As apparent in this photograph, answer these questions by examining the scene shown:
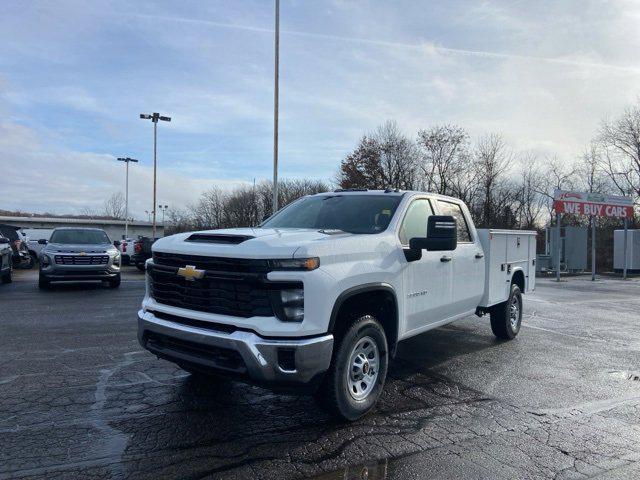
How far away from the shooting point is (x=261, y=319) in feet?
12.5

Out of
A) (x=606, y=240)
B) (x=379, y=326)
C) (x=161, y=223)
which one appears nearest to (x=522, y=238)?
(x=379, y=326)

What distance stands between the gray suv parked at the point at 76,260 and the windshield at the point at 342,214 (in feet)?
30.9

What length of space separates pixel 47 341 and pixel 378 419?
5142 mm

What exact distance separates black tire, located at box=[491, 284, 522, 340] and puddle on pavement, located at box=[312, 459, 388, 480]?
15.8ft

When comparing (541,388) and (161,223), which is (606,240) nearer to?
(541,388)

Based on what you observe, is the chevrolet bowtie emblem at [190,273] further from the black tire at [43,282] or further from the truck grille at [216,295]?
the black tire at [43,282]

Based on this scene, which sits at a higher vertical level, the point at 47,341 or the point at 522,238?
the point at 522,238

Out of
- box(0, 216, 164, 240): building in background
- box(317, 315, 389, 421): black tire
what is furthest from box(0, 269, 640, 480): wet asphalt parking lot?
box(0, 216, 164, 240): building in background

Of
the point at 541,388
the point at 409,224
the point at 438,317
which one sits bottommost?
the point at 541,388

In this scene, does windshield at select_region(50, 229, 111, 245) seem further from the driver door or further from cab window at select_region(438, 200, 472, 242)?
the driver door

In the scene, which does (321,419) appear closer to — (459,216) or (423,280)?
(423,280)

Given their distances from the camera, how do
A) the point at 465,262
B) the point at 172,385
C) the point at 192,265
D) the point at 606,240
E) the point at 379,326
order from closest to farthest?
1. the point at 192,265
2. the point at 379,326
3. the point at 172,385
4. the point at 465,262
5. the point at 606,240

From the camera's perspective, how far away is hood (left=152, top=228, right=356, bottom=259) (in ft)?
12.6

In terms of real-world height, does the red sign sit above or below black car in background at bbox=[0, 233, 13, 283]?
above
